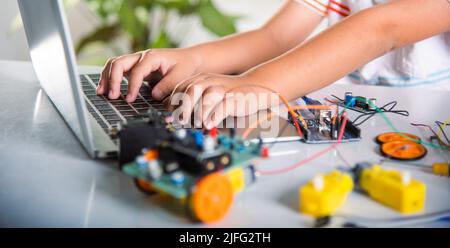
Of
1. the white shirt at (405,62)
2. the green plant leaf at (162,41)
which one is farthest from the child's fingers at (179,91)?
the green plant leaf at (162,41)

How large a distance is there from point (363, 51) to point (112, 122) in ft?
1.37

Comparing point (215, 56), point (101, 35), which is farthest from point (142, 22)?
point (215, 56)

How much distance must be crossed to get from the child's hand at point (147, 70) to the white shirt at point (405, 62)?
0.39 meters

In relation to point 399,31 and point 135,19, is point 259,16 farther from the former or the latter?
point 399,31

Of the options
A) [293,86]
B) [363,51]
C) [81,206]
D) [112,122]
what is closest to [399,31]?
A: [363,51]

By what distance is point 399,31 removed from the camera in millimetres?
860

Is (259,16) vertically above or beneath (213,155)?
beneath

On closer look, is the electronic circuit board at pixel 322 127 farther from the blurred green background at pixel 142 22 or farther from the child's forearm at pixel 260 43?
the blurred green background at pixel 142 22

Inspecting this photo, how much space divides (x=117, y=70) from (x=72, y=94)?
10.0 inches

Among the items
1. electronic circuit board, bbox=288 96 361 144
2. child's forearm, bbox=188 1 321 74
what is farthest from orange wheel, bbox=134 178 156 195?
child's forearm, bbox=188 1 321 74

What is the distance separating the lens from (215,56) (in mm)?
1000

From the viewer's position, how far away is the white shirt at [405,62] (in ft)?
3.64

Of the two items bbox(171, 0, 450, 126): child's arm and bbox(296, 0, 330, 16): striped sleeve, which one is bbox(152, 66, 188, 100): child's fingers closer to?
bbox(171, 0, 450, 126): child's arm

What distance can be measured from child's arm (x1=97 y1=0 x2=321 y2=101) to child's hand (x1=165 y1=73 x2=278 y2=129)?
9 cm
